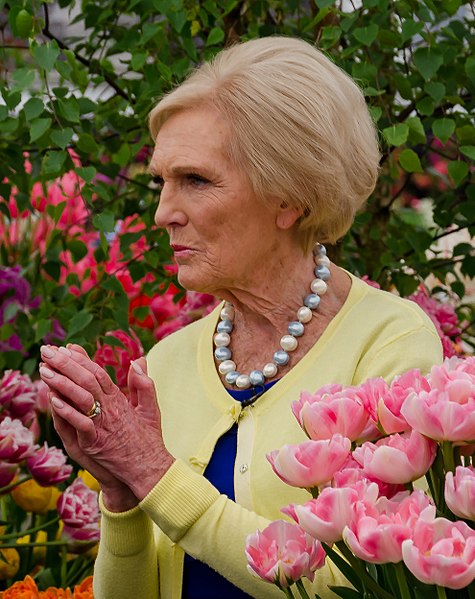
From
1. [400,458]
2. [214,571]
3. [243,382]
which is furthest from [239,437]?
[400,458]

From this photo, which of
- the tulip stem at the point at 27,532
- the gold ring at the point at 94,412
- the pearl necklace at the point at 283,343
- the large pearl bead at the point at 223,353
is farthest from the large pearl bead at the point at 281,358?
the tulip stem at the point at 27,532

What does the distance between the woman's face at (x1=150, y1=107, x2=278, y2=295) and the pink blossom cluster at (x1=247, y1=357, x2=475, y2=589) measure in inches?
25.1

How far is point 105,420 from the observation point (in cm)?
149

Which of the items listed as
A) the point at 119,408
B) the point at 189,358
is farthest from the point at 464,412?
the point at 189,358

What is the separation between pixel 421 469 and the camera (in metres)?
1.05

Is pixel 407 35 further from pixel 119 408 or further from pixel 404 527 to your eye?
pixel 404 527

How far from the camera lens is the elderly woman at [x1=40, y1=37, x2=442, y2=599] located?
1733 millimetres

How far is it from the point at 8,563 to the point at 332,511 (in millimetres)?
1291

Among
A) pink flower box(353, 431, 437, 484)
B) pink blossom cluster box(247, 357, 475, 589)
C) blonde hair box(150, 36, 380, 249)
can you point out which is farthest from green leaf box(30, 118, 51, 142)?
pink flower box(353, 431, 437, 484)

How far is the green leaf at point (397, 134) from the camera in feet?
6.74

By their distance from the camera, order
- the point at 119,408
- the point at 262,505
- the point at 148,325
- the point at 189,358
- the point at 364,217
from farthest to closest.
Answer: the point at 148,325
the point at 364,217
the point at 189,358
the point at 262,505
the point at 119,408

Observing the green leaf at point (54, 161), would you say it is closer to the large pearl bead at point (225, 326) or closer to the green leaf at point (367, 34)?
the large pearl bead at point (225, 326)

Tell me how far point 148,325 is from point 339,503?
6.06ft

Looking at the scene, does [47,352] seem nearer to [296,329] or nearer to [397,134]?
[296,329]
